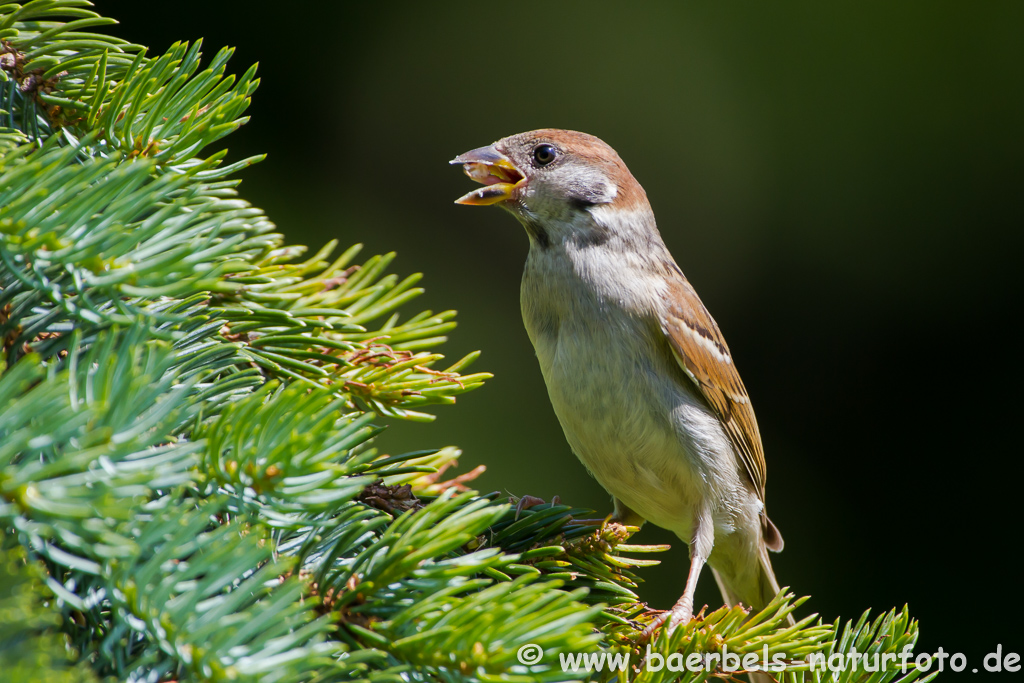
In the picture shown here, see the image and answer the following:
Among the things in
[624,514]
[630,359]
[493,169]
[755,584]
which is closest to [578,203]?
[493,169]

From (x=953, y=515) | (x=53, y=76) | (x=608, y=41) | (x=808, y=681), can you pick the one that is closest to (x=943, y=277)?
(x=953, y=515)

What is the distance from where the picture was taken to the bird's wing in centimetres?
192

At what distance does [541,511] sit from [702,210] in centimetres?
312

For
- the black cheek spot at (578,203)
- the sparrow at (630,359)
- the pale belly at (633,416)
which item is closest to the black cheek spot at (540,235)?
the sparrow at (630,359)

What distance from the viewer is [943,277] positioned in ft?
11.8

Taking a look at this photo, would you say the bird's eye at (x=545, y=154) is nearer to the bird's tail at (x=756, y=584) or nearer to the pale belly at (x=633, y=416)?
the pale belly at (x=633, y=416)

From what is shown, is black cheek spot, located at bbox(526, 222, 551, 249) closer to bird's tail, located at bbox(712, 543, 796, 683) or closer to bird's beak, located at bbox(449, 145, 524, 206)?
bird's beak, located at bbox(449, 145, 524, 206)

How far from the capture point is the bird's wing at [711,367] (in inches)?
75.7

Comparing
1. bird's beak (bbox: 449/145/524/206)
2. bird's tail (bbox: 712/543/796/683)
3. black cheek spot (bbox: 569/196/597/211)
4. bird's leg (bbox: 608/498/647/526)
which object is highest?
bird's beak (bbox: 449/145/524/206)

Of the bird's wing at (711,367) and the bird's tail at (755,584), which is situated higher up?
the bird's wing at (711,367)

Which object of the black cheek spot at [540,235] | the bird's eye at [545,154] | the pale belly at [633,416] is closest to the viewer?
the pale belly at [633,416]

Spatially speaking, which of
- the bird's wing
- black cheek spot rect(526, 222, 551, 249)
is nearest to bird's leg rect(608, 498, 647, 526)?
the bird's wing

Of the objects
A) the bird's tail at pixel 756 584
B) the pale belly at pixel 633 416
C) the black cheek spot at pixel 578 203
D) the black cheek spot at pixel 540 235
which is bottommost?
the bird's tail at pixel 756 584

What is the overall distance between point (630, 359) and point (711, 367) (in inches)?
10.8
